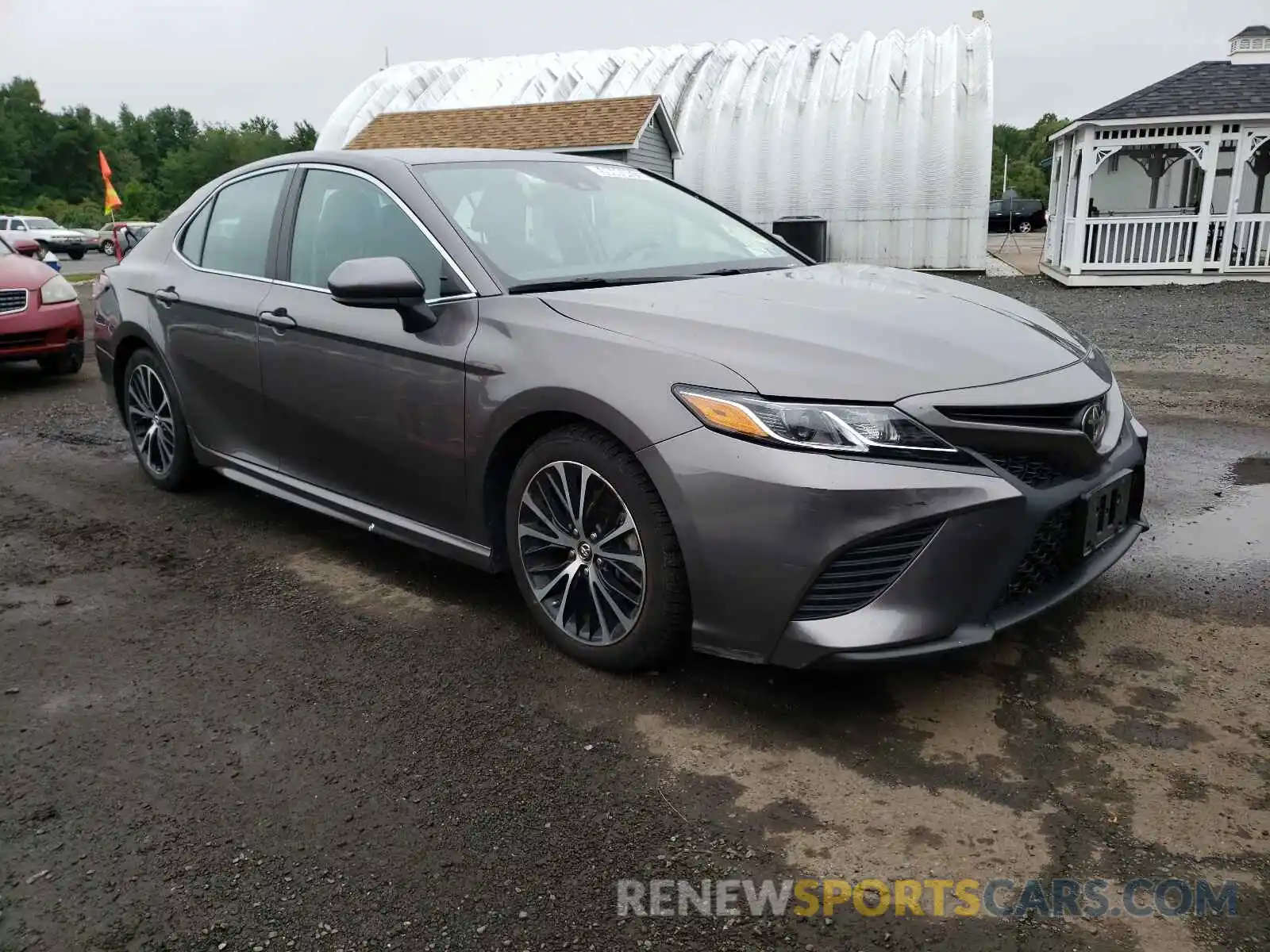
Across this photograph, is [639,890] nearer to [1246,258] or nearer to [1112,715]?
[1112,715]

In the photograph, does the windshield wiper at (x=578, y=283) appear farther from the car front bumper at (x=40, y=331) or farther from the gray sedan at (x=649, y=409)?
the car front bumper at (x=40, y=331)

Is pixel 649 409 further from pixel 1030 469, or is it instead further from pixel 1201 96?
pixel 1201 96

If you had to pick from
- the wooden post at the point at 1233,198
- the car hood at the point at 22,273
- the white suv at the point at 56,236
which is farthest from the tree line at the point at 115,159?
the car hood at the point at 22,273

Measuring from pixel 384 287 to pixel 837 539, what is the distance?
1.67 m

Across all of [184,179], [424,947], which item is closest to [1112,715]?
[424,947]

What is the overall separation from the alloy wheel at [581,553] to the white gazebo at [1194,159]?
17.1 metres

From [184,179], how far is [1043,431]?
9161 centimetres

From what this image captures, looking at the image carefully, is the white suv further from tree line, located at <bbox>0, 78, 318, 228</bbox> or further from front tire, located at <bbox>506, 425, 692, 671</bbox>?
front tire, located at <bbox>506, 425, 692, 671</bbox>

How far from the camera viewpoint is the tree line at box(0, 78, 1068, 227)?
69.7m

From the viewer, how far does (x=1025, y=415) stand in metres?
2.71

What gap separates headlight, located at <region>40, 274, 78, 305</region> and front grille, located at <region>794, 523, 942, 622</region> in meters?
8.11

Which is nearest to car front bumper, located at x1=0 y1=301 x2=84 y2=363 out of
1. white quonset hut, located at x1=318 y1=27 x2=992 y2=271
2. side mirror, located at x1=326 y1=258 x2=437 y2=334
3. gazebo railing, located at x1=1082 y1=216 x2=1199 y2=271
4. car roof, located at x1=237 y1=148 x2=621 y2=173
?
car roof, located at x1=237 y1=148 x2=621 y2=173

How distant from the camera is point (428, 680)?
10.4ft

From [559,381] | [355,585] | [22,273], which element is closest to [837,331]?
[559,381]
